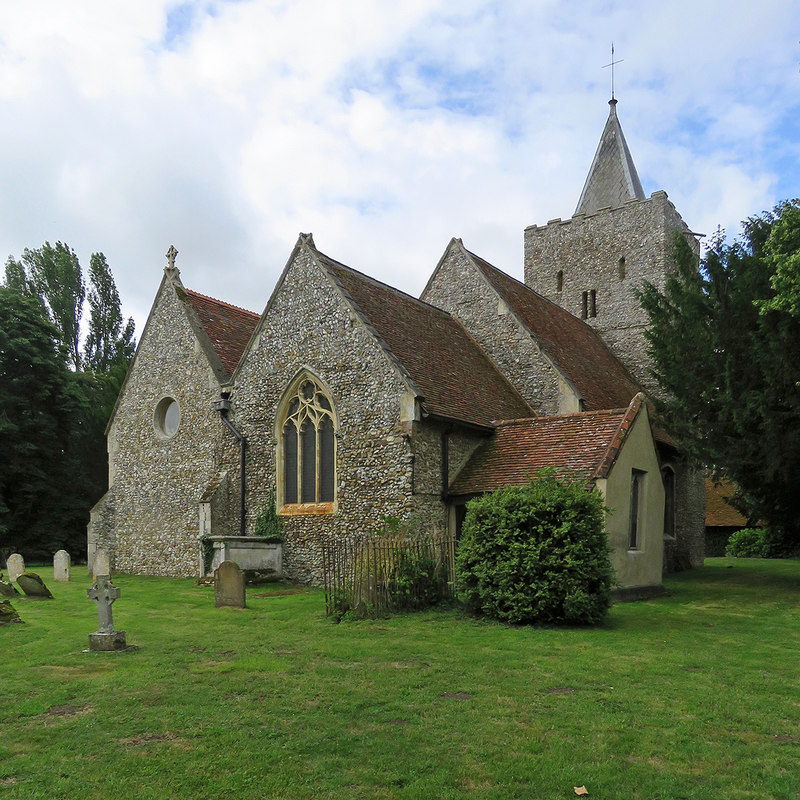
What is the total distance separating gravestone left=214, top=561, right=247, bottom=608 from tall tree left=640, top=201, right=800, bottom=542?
10.6 metres

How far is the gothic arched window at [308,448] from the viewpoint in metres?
17.8

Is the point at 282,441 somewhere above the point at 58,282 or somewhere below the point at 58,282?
below

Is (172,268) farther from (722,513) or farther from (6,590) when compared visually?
(722,513)

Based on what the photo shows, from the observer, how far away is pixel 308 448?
18.3m

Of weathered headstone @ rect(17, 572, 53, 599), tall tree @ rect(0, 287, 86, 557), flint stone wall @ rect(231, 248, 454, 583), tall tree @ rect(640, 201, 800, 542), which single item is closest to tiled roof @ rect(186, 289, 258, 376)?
flint stone wall @ rect(231, 248, 454, 583)

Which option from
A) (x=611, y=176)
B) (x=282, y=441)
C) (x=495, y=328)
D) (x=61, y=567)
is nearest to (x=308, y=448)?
(x=282, y=441)

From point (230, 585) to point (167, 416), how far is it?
9.87m

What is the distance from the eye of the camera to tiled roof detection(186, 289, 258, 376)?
21.8 meters

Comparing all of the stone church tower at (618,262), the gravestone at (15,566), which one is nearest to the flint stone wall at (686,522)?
the stone church tower at (618,262)

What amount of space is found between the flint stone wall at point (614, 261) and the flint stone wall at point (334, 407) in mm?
13278

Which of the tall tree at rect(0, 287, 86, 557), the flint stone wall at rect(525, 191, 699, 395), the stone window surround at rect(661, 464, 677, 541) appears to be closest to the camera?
the stone window surround at rect(661, 464, 677, 541)

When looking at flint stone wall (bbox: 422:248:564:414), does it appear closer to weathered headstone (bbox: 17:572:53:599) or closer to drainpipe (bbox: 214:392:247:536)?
drainpipe (bbox: 214:392:247:536)

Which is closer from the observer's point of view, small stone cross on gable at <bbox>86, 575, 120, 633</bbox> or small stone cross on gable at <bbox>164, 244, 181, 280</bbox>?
small stone cross on gable at <bbox>86, 575, 120, 633</bbox>

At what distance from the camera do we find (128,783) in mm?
5047
